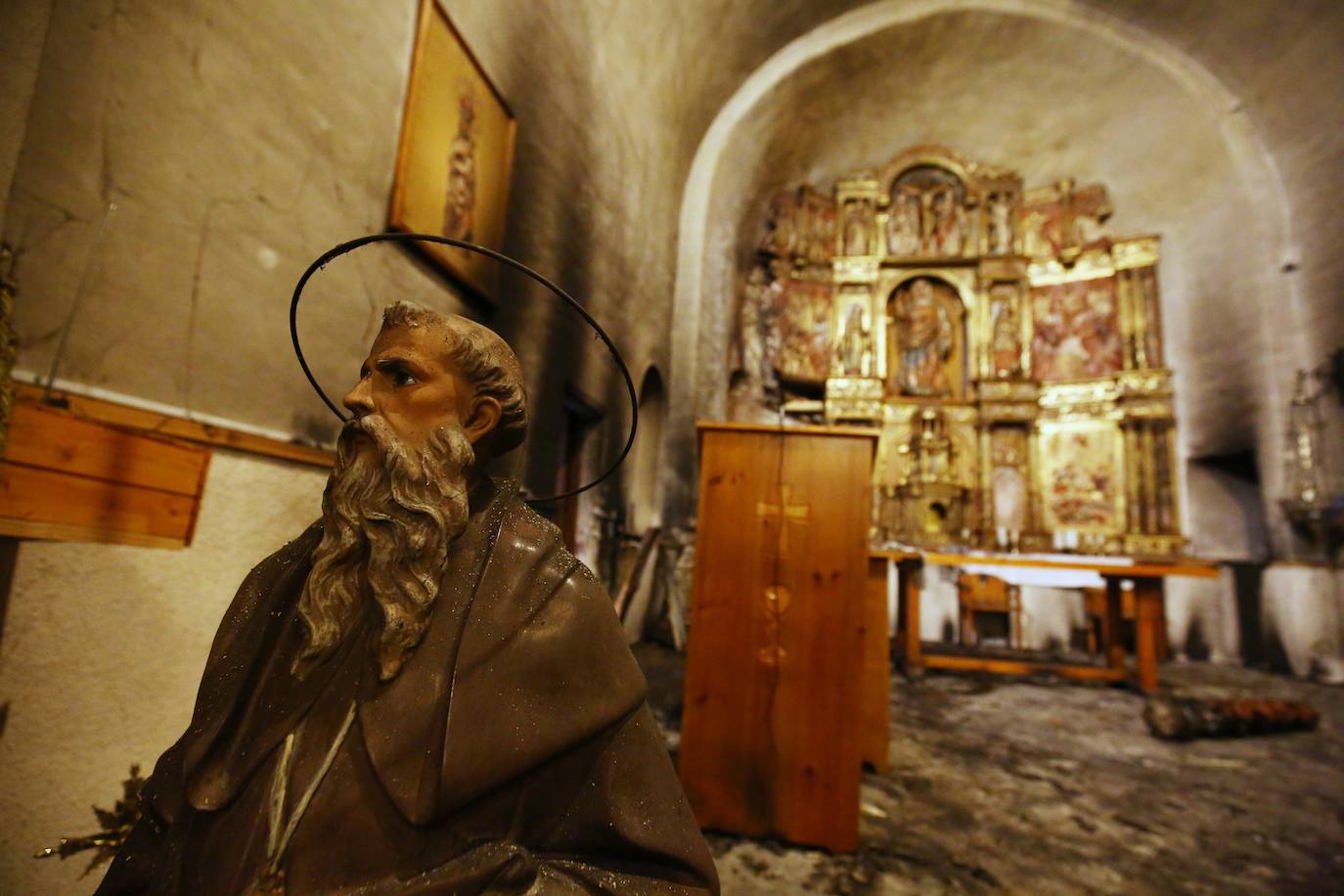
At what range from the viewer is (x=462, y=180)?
128 inches

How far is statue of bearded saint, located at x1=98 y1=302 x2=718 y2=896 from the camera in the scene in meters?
0.79

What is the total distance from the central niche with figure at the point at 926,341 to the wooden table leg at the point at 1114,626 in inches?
216

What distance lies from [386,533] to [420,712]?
0.25 meters

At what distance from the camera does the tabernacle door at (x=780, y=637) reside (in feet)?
7.96

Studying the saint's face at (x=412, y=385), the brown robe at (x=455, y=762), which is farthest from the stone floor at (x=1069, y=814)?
the saint's face at (x=412, y=385)

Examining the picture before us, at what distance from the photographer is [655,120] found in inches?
264

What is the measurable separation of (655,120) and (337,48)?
4874 mm

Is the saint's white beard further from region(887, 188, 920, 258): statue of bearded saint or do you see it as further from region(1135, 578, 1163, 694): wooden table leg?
region(887, 188, 920, 258): statue of bearded saint

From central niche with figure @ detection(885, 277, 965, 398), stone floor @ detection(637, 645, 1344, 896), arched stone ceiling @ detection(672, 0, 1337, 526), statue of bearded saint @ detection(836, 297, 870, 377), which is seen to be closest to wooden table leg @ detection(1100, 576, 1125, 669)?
stone floor @ detection(637, 645, 1344, 896)

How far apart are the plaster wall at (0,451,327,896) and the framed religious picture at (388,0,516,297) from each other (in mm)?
1499

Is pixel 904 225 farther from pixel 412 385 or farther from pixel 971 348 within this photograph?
pixel 412 385

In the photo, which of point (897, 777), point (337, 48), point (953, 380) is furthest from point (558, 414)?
point (953, 380)

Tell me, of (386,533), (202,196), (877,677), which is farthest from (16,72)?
(877,677)

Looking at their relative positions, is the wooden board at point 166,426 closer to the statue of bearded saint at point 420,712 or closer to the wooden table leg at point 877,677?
the statue of bearded saint at point 420,712
